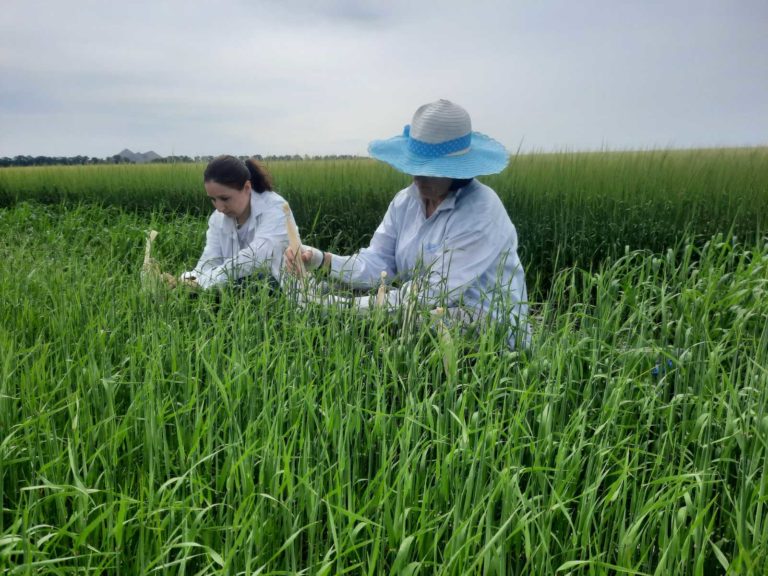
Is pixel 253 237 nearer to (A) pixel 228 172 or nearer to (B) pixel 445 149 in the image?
(A) pixel 228 172

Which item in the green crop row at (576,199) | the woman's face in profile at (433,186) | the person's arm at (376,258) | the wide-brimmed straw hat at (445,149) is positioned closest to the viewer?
the wide-brimmed straw hat at (445,149)

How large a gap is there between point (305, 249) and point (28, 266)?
5.44 ft

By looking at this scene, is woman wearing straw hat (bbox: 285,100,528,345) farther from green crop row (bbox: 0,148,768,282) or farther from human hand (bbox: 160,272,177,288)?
green crop row (bbox: 0,148,768,282)

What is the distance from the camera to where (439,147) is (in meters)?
2.53

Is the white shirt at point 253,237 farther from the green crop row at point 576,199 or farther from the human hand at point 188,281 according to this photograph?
the green crop row at point 576,199

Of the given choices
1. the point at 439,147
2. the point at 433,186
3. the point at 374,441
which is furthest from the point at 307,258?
the point at 374,441

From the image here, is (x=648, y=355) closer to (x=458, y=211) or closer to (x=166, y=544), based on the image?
(x=458, y=211)

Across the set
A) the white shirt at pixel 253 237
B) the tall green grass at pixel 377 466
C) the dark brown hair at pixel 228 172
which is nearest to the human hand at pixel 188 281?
the white shirt at pixel 253 237

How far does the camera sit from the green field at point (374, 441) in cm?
→ 115

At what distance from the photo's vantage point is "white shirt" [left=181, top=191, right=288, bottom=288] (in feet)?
10.6

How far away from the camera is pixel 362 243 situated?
19.6 feet

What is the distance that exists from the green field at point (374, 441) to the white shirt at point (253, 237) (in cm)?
61

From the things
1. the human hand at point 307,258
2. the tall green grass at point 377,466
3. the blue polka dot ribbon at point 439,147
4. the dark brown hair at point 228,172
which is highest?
the blue polka dot ribbon at point 439,147

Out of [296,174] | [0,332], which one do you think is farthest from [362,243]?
[0,332]
